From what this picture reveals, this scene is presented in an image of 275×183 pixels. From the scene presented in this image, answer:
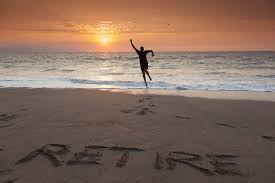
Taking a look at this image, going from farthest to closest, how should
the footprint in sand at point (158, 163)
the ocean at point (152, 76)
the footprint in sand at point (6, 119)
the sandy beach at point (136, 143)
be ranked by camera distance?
the ocean at point (152, 76)
the footprint in sand at point (6, 119)
the footprint in sand at point (158, 163)
the sandy beach at point (136, 143)

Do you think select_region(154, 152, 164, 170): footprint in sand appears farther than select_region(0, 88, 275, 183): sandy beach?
Yes

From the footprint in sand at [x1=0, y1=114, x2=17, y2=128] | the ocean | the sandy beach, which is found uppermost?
the footprint in sand at [x1=0, y1=114, x2=17, y2=128]

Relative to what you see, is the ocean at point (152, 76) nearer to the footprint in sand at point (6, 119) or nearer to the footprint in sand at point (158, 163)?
the footprint in sand at point (6, 119)

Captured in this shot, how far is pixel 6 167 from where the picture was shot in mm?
4090

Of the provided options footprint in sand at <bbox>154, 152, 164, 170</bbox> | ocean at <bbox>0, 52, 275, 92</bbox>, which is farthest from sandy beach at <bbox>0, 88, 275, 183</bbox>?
ocean at <bbox>0, 52, 275, 92</bbox>

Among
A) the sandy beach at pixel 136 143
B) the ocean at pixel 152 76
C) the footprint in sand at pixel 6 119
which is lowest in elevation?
the ocean at pixel 152 76

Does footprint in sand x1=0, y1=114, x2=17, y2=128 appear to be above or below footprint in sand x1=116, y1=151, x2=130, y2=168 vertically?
above

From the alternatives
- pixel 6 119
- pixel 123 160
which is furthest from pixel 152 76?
pixel 123 160

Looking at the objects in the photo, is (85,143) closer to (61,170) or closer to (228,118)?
(61,170)

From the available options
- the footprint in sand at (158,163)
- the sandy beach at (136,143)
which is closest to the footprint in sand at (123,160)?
the sandy beach at (136,143)

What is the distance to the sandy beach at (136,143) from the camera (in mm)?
3934

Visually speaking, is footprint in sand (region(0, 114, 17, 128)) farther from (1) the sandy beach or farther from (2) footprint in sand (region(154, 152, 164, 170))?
(2) footprint in sand (region(154, 152, 164, 170))

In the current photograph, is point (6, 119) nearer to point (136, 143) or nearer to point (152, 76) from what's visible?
point (136, 143)

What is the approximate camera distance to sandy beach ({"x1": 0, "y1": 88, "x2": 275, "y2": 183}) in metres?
3.93
